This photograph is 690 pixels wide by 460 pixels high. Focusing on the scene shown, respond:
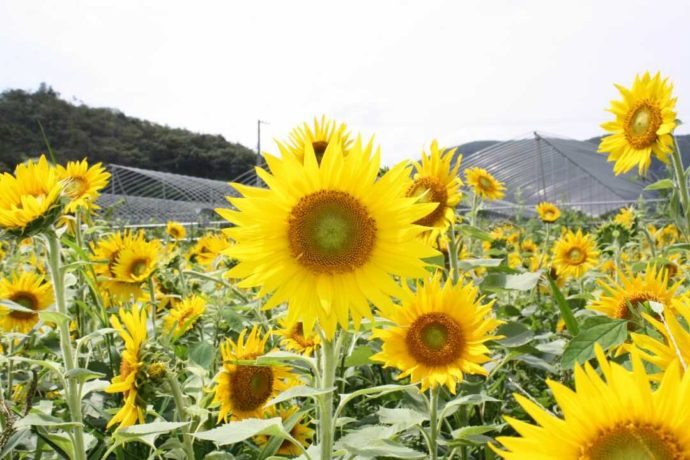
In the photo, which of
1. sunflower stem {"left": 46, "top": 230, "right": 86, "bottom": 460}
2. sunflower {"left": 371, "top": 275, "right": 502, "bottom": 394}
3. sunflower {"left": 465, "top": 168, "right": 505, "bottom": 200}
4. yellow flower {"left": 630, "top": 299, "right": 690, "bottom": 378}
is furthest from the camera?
sunflower {"left": 465, "top": 168, "right": 505, "bottom": 200}

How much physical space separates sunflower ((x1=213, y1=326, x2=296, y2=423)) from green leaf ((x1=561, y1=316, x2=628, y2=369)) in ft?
2.98

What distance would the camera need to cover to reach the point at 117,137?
47.3 metres

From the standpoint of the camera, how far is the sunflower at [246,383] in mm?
1871

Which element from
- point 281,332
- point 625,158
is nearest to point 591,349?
point 281,332

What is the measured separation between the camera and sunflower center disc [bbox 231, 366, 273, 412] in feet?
6.25

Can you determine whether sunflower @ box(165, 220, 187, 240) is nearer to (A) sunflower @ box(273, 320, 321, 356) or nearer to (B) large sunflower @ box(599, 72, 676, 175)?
(A) sunflower @ box(273, 320, 321, 356)

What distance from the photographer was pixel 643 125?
2572 mm

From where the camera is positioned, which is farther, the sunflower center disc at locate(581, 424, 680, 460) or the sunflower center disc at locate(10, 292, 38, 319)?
the sunflower center disc at locate(10, 292, 38, 319)

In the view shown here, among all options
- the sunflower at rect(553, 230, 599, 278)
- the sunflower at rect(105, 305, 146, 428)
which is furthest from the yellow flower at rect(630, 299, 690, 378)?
the sunflower at rect(553, 230, 599, 278)

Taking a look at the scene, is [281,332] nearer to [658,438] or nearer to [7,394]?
[7,394]

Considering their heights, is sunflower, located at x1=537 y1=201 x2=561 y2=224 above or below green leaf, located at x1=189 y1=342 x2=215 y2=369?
above

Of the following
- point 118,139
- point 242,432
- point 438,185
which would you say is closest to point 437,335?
point 438,185

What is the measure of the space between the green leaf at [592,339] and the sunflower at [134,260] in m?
2.36

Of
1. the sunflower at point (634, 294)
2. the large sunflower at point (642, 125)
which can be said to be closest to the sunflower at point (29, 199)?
the sunflower at point (634, 294)
